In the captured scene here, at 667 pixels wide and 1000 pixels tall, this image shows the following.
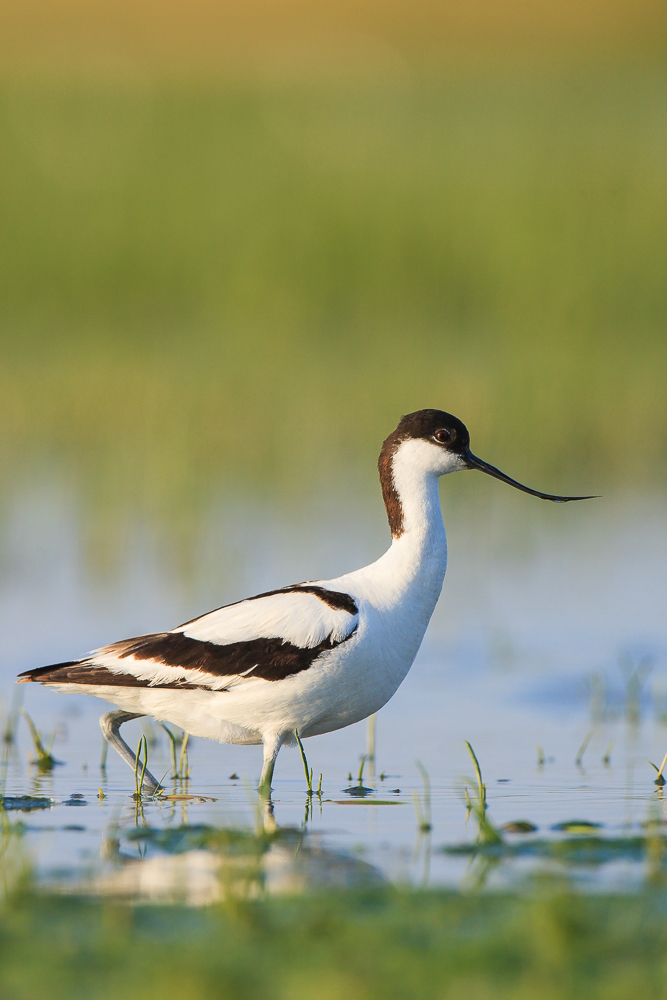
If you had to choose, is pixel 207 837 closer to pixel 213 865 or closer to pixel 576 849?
pixel 213 865

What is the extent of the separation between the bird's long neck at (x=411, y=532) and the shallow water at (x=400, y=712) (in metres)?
0.74

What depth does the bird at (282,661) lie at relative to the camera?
17.7 ft

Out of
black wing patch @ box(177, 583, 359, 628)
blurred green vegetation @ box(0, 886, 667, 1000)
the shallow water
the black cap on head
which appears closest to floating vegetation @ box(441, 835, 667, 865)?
the shallow water

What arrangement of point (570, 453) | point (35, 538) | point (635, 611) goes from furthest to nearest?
point (570, 453) < point (35, 538) < point (635, 611)

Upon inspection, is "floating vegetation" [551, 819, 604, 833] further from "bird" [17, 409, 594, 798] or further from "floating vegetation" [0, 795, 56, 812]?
"floating vegetation" [0, 795, 56, 812]

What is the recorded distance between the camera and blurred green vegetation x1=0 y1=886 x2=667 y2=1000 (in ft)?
10.3

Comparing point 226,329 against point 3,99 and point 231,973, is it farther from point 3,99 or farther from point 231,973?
point 231,973

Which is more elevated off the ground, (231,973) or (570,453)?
(570,453)

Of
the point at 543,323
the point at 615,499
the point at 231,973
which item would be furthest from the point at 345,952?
the point at 543,323

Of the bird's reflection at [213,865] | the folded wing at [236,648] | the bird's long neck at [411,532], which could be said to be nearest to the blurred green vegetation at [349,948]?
the bird's reflection at [213,865]

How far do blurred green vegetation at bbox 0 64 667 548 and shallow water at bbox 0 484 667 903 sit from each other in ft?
12.2

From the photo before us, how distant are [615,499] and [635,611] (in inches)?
133

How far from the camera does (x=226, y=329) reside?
2036 centimetres

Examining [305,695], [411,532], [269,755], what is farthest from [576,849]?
[411,532]
